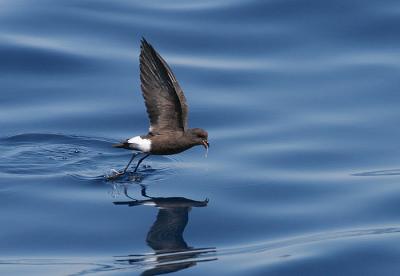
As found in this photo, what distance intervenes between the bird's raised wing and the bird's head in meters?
0.12

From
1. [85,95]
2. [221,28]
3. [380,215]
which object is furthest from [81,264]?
[221,28]

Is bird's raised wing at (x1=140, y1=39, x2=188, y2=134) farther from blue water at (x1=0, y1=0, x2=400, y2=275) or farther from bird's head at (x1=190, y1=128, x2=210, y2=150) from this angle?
blue water at (x1=0, y1=0, x2=400, y2=275)

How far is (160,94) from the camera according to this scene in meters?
10.1

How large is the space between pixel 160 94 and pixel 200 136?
0.50m

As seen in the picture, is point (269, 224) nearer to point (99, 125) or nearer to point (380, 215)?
point (380, 215)

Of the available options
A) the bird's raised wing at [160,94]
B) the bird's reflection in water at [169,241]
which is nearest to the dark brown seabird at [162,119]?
the bird's raised wing at [160,94]

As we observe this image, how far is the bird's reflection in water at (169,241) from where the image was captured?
821 centimetres

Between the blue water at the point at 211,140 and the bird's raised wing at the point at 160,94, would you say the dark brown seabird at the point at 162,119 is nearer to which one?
the bird's raised wing at the point at 160,94

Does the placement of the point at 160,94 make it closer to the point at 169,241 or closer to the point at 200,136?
the point at 200,136

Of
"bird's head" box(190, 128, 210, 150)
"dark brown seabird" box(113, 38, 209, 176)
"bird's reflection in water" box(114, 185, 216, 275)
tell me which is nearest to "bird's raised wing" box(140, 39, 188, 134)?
"dark brown seabird" box(113, 38, 209, 176)

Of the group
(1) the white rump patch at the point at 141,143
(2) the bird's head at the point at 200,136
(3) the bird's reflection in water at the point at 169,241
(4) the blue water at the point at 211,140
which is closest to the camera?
(3) the bird's reflection in water at the point at 169,241

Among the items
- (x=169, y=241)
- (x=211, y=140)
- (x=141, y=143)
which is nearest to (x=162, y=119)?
(x=141, y=143)

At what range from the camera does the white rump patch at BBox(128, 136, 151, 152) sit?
33.5ft

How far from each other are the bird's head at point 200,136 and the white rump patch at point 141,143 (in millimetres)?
419
